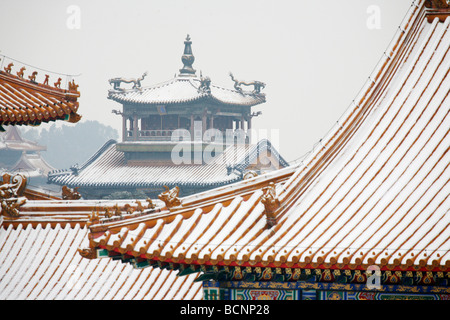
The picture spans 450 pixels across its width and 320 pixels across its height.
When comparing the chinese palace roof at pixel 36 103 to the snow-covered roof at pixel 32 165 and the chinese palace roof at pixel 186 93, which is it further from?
the snow-covered roof at pixel 32 165

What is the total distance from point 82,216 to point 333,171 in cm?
571

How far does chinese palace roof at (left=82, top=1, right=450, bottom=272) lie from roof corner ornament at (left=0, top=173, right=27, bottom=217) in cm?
494

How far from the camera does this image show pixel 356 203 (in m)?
10.2

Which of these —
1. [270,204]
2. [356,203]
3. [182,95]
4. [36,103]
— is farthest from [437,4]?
[182,95]

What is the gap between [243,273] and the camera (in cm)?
1013

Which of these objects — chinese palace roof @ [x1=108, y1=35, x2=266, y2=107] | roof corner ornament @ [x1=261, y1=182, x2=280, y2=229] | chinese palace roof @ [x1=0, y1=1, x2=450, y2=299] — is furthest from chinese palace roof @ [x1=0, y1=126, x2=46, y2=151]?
roof corner ornament @ [x1=261, y1=182, x2=280, y2=229]

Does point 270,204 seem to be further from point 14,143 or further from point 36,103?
point 14,143

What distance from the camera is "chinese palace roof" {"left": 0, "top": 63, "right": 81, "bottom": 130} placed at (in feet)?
41.6

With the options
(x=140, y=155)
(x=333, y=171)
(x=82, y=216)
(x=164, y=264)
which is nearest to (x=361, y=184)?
(x=333, y=171)

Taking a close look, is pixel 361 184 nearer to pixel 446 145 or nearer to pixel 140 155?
pixel 446 145

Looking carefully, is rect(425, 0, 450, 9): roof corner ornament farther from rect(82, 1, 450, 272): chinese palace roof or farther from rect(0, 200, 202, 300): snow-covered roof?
rect(0, 200, 202, 300): snow-covered roof

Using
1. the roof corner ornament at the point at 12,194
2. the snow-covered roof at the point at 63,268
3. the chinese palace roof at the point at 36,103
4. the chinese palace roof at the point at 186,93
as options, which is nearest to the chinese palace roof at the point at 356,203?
the snow-covered roof at the point at 63,268

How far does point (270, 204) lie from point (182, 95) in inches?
1430

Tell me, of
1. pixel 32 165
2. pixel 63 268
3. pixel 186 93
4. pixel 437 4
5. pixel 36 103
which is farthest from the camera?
pixel 32 165
